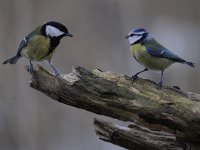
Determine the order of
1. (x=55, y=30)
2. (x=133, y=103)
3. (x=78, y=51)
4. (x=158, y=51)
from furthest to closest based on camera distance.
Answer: (x=78, y=51), (x=55, y=30), (x=158, y=51), (x=133, y=103)

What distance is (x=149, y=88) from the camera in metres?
2.57

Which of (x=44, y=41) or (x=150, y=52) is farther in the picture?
(x=44, y=41)

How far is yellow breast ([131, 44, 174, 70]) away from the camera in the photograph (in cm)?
287

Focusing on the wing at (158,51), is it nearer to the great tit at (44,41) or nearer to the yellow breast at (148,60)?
the yellow breast at (148,60)

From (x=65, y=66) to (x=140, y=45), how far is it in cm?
269

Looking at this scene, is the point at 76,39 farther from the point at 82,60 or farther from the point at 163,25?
the point at 163,25

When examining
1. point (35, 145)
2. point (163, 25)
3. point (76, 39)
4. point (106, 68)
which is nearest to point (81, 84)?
point (35, 145)

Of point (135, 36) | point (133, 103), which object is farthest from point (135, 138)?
point (135, 36)

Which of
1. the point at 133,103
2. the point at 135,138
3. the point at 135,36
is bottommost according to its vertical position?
the point at 135,138

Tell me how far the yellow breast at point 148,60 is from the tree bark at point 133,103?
0.98 ft

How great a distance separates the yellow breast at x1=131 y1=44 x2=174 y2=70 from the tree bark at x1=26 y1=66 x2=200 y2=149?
0.98 ft

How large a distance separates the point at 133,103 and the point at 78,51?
129 inches

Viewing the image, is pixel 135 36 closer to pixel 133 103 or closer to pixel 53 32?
pixel 53 32

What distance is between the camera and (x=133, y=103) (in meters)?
2.50
